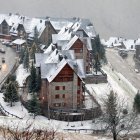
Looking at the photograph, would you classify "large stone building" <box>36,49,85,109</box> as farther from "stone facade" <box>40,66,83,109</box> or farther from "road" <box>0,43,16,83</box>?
"road" <box>0,43,16,83</box>

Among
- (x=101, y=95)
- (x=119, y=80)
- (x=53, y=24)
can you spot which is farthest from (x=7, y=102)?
(x=53, y=24)

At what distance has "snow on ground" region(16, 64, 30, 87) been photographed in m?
82.0

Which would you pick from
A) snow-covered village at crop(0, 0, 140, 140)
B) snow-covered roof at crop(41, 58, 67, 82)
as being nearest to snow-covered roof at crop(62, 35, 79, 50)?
snow-covered village at crop(0, 0, 140, 140)

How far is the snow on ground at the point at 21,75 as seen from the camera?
82000mm

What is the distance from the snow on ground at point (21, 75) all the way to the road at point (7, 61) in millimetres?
2947

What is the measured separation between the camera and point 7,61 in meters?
100

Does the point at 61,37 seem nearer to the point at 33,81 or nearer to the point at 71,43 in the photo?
the point at 71,43

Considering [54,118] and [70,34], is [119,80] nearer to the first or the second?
[70,34]

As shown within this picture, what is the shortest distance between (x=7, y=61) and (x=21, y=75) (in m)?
15.1

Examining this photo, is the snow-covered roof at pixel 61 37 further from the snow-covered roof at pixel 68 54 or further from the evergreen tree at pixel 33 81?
the evergreen tree at pixel 33 81

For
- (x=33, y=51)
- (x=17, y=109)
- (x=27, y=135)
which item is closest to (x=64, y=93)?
(x=17, y=109)

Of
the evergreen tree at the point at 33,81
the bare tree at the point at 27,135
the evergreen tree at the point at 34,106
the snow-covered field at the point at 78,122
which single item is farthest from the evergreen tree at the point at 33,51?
the bare tree at the point at 27,135

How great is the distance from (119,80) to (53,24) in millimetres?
32227

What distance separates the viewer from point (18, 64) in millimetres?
95875
